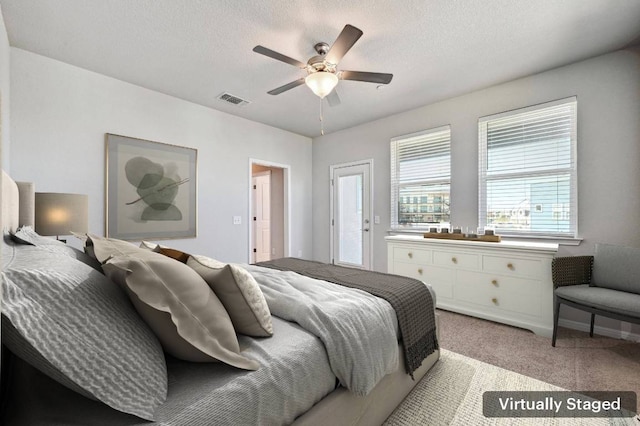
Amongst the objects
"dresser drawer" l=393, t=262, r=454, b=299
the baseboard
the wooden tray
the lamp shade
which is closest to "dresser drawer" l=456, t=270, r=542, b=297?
"dresser drawer" l=393, t=262, r=454, b=299

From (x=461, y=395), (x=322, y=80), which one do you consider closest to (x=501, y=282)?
(x=461, y=395)

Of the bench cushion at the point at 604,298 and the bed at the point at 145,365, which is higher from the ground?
the bed at the point at 145,365

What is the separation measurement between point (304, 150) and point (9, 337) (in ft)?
16.3

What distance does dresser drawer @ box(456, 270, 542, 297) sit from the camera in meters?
2.71

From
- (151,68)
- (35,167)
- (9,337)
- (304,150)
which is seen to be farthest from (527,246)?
(35,167)

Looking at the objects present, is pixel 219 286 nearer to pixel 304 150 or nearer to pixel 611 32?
pixel 611 32

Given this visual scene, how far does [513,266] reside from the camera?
281 cm

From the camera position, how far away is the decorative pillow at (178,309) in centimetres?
84

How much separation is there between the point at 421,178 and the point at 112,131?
3.89 m

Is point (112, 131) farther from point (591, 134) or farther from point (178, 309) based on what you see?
point (591, 134)

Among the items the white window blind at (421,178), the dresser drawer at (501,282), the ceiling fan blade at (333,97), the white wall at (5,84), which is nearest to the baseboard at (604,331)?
the dresser drawer at (501,282)

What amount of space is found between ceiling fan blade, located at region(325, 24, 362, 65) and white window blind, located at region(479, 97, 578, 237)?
2.27 meters

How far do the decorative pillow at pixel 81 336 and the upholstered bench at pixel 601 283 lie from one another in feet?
9.49

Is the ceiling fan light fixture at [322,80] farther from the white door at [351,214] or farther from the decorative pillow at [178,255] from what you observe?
the white door at [351,214]
